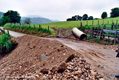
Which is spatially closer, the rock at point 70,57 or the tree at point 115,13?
the rock at point 70,57

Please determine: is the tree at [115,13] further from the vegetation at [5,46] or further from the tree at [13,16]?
the vegetation at [5,46]

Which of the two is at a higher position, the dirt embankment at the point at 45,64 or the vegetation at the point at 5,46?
the dirt embankment at the point at 45,64

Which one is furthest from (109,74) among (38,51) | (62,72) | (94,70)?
(38,51)

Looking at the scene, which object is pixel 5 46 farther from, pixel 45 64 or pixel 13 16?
pixel 13 16

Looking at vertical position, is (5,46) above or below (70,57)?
below

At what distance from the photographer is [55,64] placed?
23.3 meters

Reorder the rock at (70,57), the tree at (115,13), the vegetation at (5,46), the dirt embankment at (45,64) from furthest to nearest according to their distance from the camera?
the tree at (115,13), the vegetation at (5,46), the rock at (70,57), the dirt embankment at (45,64)

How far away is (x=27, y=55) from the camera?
105 ft

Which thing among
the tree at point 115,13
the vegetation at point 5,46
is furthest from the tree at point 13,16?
the vegetation at point 5,46

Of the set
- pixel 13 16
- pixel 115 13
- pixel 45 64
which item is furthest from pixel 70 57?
pixel 13 16

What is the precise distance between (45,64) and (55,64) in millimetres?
1775

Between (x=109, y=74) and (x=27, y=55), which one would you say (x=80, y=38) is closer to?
(x=27, y=55)

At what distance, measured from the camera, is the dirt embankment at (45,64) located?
66.3 ft

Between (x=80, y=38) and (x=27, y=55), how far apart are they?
12044mm
